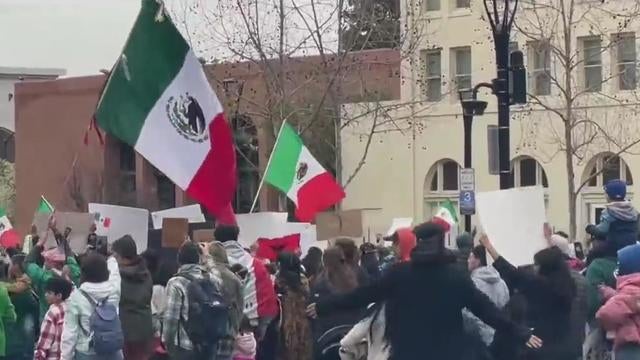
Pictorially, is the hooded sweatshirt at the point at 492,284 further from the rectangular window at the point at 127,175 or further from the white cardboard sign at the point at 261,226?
the rectangular window at the point at 127,175

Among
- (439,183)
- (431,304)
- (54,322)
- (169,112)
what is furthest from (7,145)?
(431,304)

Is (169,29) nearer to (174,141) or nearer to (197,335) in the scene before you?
(174,141)

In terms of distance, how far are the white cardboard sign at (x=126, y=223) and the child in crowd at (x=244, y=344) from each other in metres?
2.91

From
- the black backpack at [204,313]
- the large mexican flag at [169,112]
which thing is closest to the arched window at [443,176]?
the large mexican flag at [169,112]

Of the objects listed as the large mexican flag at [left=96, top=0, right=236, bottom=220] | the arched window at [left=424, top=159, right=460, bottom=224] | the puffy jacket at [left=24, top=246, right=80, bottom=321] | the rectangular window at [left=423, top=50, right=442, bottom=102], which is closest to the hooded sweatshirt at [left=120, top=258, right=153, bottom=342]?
the large mexican flag at [left=96, top=0, right=236, bottom=220]

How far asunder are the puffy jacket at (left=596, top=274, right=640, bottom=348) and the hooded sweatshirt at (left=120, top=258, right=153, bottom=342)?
4305mm

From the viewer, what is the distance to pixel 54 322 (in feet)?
44.2

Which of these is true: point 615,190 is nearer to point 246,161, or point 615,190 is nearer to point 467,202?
point 467,202

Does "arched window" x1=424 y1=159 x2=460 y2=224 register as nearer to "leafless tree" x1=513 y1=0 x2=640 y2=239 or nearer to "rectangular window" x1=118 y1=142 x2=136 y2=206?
"leafless tree" x1=513 y1=0 x2=640 y2=239

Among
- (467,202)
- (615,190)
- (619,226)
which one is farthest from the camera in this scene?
(467,202)

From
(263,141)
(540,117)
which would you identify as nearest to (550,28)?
(540,117)

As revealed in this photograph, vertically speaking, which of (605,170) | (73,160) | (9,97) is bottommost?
(605,170)

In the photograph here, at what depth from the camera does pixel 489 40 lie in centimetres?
4697

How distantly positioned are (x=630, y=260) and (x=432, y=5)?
38222mm
